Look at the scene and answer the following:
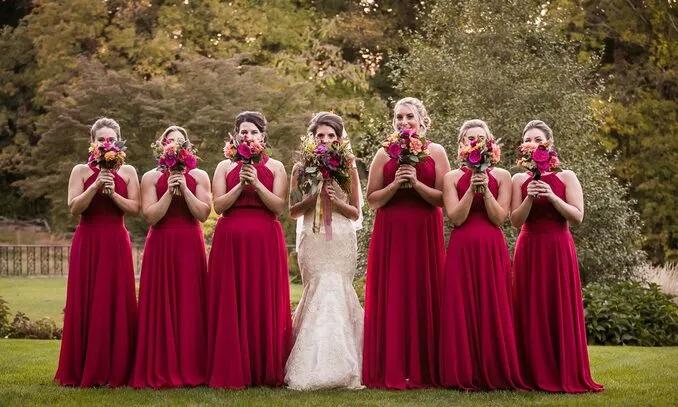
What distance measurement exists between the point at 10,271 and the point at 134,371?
2475cm

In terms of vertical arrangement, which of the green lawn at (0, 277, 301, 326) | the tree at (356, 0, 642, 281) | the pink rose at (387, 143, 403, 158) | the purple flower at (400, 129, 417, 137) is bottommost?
the green lawn at (0, 277, 301, 326)

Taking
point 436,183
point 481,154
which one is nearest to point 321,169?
point 436,183

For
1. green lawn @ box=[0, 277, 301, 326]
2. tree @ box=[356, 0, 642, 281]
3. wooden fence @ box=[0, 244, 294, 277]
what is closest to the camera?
tree @ box=[356, 0, 642, 281]

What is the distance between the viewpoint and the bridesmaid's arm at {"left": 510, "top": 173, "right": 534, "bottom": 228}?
10133mm

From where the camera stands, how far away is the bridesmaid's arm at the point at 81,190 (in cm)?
1028

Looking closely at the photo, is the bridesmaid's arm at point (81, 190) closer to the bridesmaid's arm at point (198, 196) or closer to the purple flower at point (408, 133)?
the bridesmaid's arm at point (198, 196)

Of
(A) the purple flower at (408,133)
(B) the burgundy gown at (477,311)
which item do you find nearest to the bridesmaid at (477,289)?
(B) the burgundy gown at (477,311)

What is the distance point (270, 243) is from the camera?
10.5m

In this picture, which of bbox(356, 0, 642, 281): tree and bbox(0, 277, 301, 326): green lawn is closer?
bbox(356, 0, 642, 281): tree

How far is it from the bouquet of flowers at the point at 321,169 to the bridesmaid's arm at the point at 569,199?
6.01 feet

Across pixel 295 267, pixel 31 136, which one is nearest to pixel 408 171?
pixel 295 267

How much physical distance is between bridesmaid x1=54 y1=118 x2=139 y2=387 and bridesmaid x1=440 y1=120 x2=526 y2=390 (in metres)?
3.01

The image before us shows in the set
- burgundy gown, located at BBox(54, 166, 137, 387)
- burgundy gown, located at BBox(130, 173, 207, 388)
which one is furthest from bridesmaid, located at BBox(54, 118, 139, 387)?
burgundy gown, located at BBox(130, 173, 207, 388)

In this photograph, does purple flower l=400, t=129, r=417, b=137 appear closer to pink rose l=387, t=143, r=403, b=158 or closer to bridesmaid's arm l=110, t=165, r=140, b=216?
pink rose l=387, t=143, r=403, b=158
